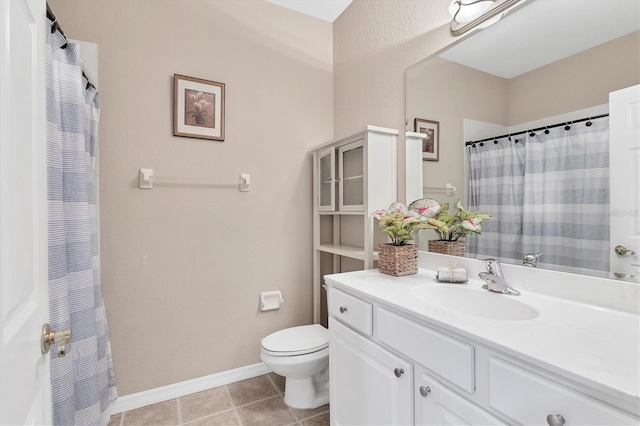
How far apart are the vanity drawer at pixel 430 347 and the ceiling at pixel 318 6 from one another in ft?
7.23

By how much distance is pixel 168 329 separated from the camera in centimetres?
195

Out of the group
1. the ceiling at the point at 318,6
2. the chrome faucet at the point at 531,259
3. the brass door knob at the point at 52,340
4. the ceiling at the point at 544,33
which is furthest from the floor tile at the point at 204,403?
the ceiling at the point at 318,6

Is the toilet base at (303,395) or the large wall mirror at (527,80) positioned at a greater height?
the large wall mirror at (527,80)

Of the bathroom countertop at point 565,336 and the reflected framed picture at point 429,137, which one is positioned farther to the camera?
the reflected framed picture at point 429,137

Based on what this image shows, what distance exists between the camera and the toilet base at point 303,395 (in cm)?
182

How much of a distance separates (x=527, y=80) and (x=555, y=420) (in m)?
1.21

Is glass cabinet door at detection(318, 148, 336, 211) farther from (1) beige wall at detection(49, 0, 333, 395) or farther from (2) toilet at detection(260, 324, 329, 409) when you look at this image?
(2) toilet at detection(260, 324, 329, 409)

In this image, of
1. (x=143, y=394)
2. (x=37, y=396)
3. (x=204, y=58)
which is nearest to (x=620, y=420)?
(x=37, y=396)

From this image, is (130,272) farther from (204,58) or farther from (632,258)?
(632,258)

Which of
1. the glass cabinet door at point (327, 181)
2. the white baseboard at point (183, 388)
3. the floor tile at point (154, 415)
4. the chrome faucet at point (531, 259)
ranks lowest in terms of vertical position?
the floor tile at point (154, 415)

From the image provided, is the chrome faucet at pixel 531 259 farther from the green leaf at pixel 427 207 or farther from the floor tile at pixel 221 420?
the floor tile at pixel 221 420

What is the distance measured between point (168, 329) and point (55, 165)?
3.99 feet

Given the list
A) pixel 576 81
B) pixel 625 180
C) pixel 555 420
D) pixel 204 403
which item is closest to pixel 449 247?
pixel 625 180

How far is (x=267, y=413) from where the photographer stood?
1.78m
